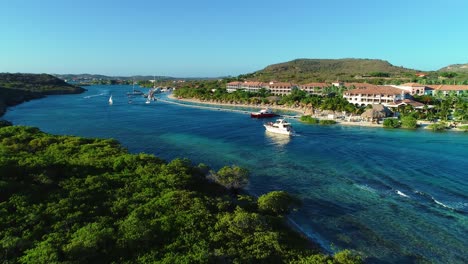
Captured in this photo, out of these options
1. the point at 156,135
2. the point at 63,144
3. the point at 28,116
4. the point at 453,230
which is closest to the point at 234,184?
the point at 453,230

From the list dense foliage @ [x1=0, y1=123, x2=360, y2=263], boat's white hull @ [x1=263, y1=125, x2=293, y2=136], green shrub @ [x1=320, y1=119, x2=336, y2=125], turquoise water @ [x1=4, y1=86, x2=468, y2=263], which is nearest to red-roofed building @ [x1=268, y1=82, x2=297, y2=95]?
green shrub @ [x1=320, y1=119, x2=336, y2=125]

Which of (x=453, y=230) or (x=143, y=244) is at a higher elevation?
(x=143, y=244)

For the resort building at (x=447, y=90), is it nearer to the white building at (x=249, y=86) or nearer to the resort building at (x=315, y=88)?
the resort building at (x=315, y=88)

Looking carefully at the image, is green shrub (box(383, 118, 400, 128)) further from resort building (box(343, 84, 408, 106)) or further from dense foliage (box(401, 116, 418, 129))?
resort building (box(343, 84, 408, 106))

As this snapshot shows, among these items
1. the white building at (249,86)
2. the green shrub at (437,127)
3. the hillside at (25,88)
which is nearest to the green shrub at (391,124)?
the green shrub at (437,127)

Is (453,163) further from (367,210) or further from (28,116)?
(28,116)

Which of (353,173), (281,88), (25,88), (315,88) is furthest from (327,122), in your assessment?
(25,88)
